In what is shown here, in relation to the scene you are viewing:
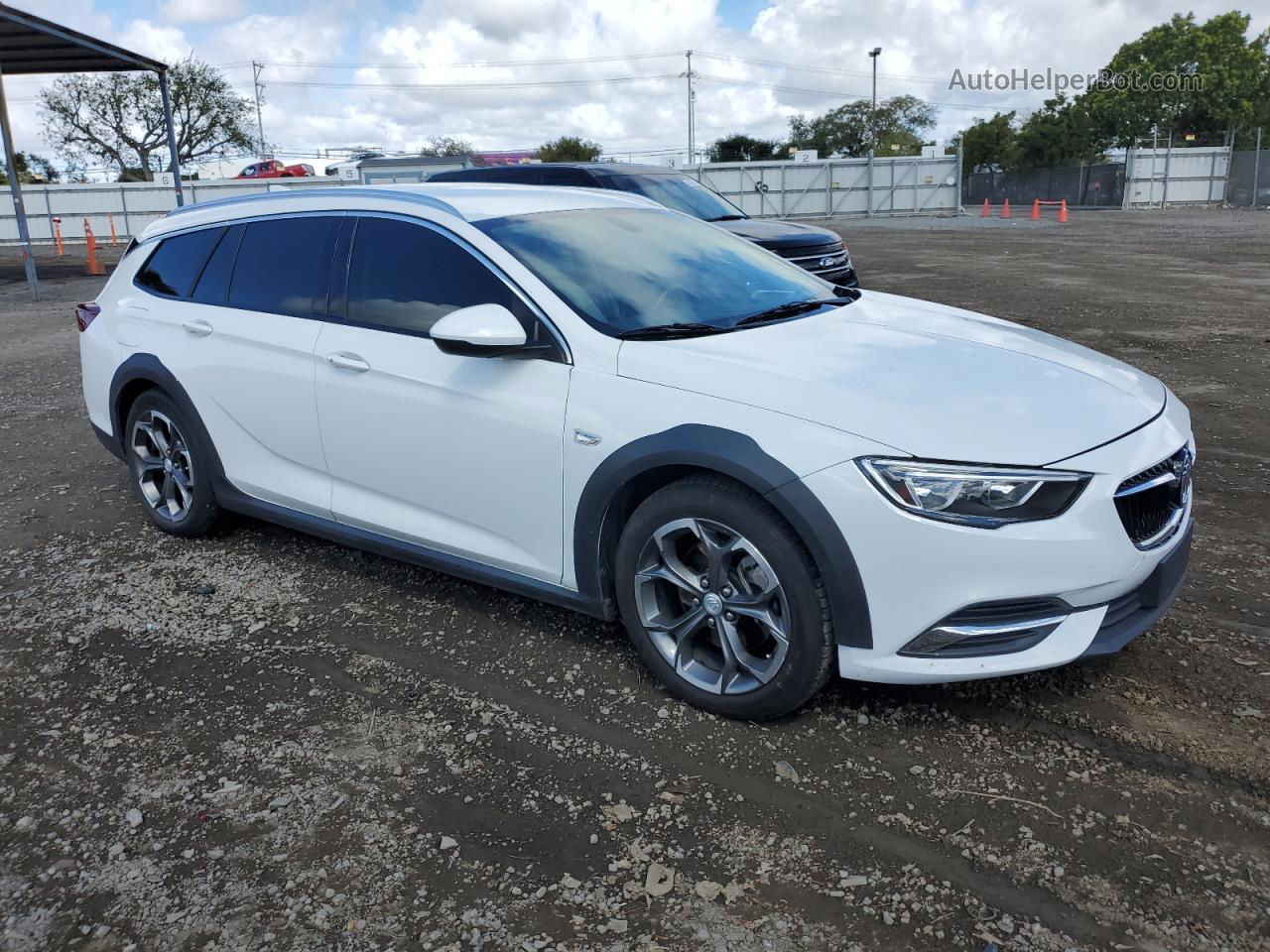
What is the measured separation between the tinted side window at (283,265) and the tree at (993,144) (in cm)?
6984

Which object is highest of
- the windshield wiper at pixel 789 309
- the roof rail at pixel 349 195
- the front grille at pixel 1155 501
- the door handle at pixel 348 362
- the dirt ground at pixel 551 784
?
the roof rail at pixel 349 195

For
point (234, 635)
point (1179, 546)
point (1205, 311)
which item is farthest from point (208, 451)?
point (1205, 311)

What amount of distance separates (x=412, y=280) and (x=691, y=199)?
7.79 meters

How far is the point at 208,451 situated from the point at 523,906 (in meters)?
3.12

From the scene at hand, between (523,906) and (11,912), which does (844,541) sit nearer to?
(523,906)

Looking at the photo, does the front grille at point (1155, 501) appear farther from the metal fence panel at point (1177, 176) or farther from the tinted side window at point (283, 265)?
the metal fence panel at point (1177, 176)

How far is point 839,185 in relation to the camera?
128 ft

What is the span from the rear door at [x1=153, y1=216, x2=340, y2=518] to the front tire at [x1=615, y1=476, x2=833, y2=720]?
1681mm

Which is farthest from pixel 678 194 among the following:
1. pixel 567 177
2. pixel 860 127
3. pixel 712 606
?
pixel 860 127

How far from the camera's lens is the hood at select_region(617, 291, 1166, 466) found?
2.88 meters

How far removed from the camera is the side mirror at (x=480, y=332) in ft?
11.3

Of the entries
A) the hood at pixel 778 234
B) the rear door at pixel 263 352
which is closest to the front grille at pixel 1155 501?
the rear door at pixel 263 352

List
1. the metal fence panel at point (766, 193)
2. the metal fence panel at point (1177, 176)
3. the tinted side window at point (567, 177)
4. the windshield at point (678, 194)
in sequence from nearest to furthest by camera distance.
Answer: the windshield at point (678, 194)
the tinted side window at point (567, 177)
the metal fence panel at point (766, 193)
the metal fence panel at point (1177, 176)

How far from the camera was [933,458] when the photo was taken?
9.23 feet
